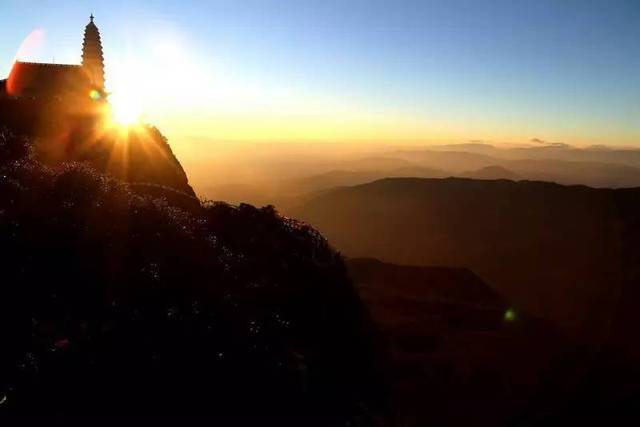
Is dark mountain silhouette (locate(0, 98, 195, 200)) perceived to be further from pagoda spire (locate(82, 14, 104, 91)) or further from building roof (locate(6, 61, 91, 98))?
pagoda spire (locate(82, 14, 104, 91))

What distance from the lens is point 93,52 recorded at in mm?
43312

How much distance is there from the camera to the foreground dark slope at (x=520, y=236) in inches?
1790

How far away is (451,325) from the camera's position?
25953mm

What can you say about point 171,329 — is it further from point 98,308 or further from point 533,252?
point 533,252

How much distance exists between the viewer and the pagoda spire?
141 feet

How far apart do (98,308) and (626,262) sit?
Answer: 180ft

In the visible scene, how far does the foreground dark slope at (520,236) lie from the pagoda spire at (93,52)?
46.4 meters

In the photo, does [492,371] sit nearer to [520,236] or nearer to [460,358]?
[460,358]

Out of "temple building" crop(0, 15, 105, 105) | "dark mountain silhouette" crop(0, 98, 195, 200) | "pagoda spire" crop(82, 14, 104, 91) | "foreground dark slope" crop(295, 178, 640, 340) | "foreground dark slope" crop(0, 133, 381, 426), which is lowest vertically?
"foreground dark slope" crop(295, 178, 640, 340)

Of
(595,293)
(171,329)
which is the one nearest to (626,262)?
(595,293)

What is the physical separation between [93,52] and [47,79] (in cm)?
926

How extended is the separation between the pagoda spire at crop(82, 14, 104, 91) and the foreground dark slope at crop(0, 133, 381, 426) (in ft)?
107

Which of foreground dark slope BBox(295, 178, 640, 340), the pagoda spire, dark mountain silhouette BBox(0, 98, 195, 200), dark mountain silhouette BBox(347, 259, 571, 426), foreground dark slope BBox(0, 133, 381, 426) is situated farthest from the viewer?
foreground dark slope BBox(295, 178, 640, 340)

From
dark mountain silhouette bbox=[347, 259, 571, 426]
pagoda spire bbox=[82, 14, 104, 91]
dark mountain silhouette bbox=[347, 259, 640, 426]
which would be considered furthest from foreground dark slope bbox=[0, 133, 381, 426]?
pagoda spire bbox=[82, 14, 104, 91]
